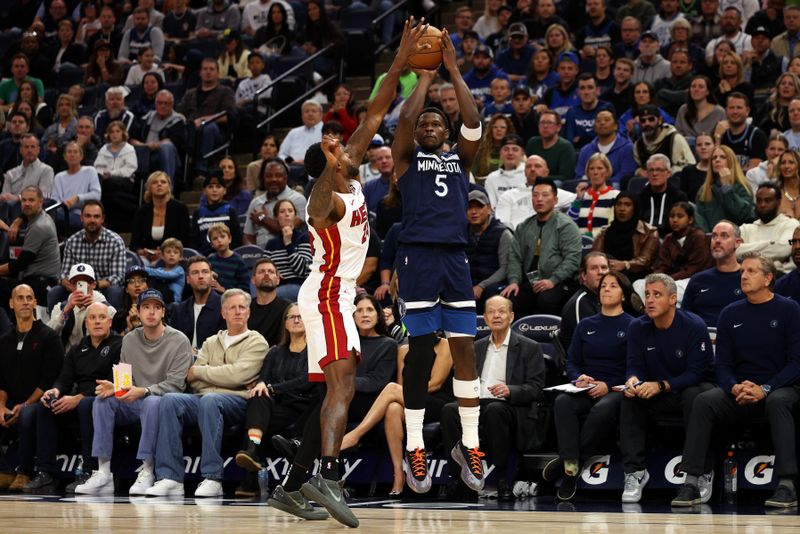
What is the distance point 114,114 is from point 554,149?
6088 mm

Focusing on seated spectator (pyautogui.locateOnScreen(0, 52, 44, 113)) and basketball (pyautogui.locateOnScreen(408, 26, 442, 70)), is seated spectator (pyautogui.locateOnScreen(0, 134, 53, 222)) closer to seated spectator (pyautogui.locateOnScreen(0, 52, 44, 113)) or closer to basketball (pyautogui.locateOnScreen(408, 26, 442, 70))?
seated spectator (pyautogui.locateOnScreen(0, 52, 44, 113))

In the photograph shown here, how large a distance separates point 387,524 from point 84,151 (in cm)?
981

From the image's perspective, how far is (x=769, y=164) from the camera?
11.1m

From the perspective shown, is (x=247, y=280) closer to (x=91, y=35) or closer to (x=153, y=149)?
(x=153, y=149)

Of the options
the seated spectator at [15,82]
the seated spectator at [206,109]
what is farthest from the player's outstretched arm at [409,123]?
the seated spectator at [15,82]

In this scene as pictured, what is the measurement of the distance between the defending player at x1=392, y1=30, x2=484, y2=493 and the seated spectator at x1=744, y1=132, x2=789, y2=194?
4.64 m

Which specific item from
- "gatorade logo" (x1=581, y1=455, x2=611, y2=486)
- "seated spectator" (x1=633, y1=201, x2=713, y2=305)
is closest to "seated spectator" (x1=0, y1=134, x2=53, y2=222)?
"seated spectator" (x1=633, y1=201, x2=713, y2=305)

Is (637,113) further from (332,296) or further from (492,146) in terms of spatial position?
(332,296)

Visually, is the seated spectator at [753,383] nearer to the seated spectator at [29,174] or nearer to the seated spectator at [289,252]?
the seated spectator at [289,252]

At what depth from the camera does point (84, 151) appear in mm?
15156

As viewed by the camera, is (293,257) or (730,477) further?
(293,257)

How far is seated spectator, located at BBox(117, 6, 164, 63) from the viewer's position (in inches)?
715

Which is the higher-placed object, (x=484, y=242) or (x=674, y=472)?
(x=484, y=242)

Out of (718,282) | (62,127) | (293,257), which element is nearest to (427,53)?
(718,282)
